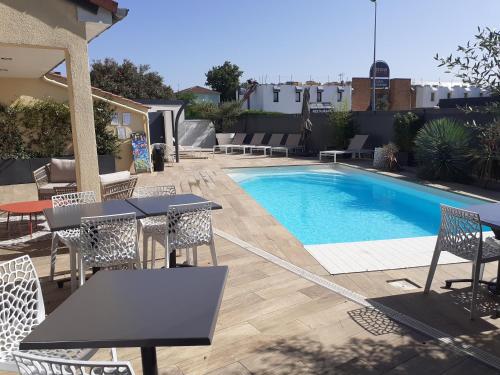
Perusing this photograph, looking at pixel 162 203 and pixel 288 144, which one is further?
pixel 288 144

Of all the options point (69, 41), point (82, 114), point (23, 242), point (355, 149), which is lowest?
point (23, 242)

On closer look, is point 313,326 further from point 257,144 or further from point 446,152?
point 257,144

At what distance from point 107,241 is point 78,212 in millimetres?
750

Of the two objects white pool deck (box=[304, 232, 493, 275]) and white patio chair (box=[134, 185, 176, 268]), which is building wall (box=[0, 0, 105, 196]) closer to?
white patio chair (box=[134, 185, 176, 268])

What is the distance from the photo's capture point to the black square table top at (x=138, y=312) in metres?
1.54

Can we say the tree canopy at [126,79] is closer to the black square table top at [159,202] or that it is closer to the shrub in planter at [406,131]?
the shrub in planter at [406,131]

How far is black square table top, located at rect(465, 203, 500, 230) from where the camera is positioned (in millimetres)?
3148

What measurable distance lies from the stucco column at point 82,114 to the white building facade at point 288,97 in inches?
1426

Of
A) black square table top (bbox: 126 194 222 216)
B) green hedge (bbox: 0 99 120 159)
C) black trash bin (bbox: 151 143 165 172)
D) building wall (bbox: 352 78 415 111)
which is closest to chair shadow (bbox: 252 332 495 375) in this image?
black square table top (bbox: 126 194 222 216)

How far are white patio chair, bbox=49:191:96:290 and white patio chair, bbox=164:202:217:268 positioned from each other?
868 mm

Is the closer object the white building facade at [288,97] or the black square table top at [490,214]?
the black square table top at [490,214]

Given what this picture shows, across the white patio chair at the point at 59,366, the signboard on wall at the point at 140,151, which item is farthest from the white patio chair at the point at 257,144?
the white patio chair at the point at 59,366

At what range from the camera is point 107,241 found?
10.8ft

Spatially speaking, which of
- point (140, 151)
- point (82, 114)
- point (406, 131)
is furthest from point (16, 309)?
point (406, 131)
